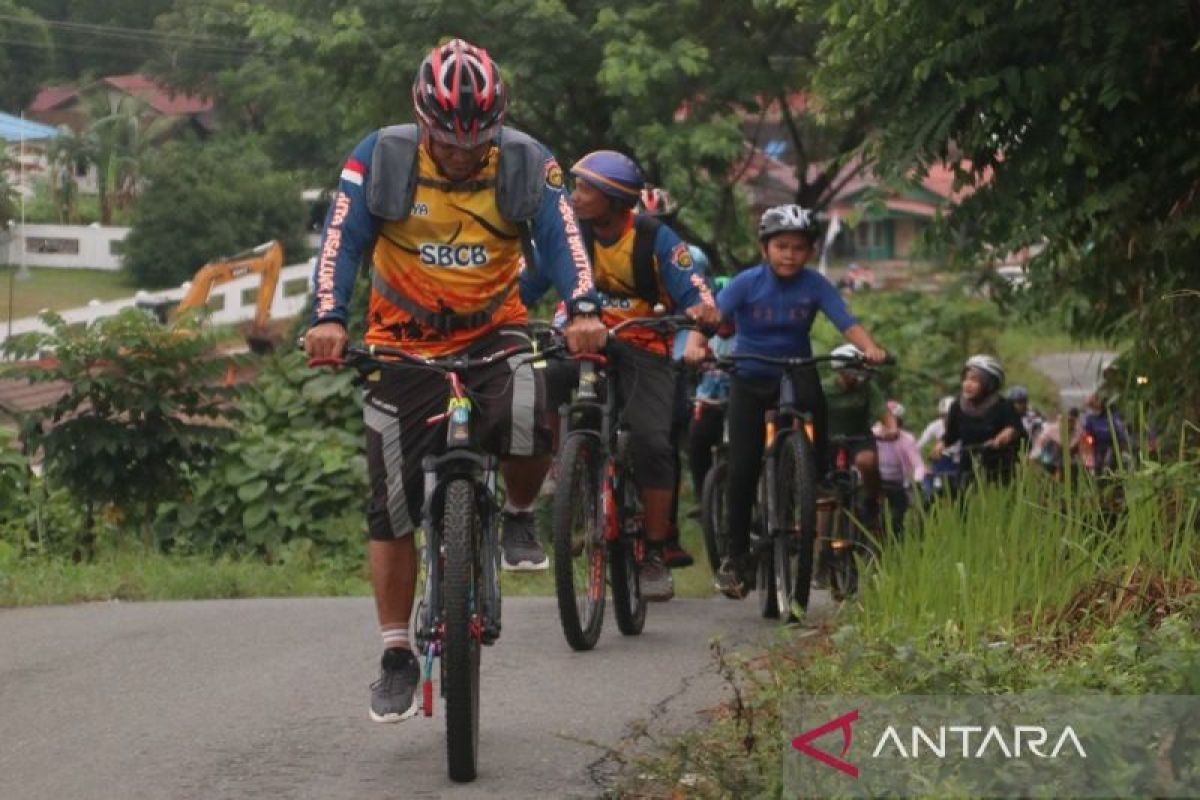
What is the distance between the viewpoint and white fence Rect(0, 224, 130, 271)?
21.3 meters

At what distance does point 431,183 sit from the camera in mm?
6980

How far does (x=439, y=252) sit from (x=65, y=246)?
644 inches

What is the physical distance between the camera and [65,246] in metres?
22.7

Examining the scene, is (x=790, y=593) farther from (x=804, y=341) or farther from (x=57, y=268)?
(x=57, y=268)

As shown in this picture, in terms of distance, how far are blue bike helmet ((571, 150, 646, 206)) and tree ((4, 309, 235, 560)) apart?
670 centimetres

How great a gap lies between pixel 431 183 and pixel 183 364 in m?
9.52

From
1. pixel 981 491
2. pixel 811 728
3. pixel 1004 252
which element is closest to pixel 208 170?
pixel 1004 252

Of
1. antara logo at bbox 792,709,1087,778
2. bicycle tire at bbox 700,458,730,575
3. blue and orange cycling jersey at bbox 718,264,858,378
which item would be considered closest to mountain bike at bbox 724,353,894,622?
blue and orange cycling jersey at bbox 718,264,858,378

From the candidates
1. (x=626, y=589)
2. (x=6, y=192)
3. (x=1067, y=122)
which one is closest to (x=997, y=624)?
(x=626, y=589)

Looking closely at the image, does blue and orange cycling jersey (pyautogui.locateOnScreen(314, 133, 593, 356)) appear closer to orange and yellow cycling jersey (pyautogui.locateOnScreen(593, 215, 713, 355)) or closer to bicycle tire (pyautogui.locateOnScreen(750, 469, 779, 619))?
orange and yellow cycling jersey (pyautogui.locateOnScreen(593, 215, 713, 355))

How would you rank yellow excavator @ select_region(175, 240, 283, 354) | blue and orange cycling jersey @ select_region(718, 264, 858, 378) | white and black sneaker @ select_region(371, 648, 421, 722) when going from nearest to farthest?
white and black sneaker @ select_region(371, 648, 421, 722)
blue and orange cycling jersey @ select_region(718, 264, 858, 378)
yellow excavator @ select_region(175, 240, 283, 354)

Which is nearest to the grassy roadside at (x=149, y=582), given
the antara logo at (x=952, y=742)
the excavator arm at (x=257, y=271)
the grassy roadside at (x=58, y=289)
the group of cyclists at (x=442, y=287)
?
the grassy roadside at (x=58, y=289)

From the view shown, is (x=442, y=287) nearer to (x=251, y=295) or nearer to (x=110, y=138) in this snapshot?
(x=110, y=138)

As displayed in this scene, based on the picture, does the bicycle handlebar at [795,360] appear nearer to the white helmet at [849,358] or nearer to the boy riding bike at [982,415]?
the white helmet at [849,358]
